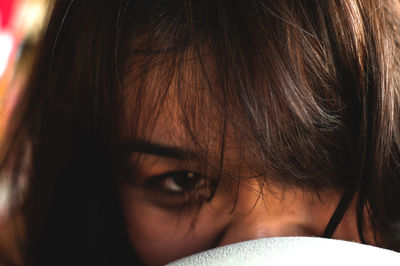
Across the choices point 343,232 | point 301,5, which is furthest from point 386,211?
point 301,5

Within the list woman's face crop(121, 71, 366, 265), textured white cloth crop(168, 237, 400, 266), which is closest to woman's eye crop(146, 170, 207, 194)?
woman's face crop(121, 71, 366, 265)

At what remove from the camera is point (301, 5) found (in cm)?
36

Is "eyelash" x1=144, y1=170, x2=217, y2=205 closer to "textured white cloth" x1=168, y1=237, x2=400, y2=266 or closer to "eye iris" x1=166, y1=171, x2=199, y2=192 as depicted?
"eye iris" x1=166, y1=171, x2=199, y2=192

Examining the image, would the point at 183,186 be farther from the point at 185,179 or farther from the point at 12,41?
the point at 12,41

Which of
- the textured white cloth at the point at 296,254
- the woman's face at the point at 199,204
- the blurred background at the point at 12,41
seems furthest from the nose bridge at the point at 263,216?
the blurred background at the point at 12,41

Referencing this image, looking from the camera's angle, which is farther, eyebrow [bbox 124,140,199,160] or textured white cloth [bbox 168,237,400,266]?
eyebrow [bbox 124,140,199,160]

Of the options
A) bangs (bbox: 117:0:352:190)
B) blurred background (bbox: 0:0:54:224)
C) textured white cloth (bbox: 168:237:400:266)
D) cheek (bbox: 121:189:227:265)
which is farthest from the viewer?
blurred background (bbox: 0:0:54:224)

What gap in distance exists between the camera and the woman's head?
1.18ft

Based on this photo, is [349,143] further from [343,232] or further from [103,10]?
[103,10]

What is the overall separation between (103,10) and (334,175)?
0.85 ft

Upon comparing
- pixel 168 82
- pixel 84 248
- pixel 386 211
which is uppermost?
pixel 168 82

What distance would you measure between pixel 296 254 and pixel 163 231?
26 centimetres

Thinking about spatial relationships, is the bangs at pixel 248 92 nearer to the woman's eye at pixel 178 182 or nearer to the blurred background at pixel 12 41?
the woman's eye at pixel 178 182

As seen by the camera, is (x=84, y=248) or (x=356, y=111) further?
(x=84, y=248)
